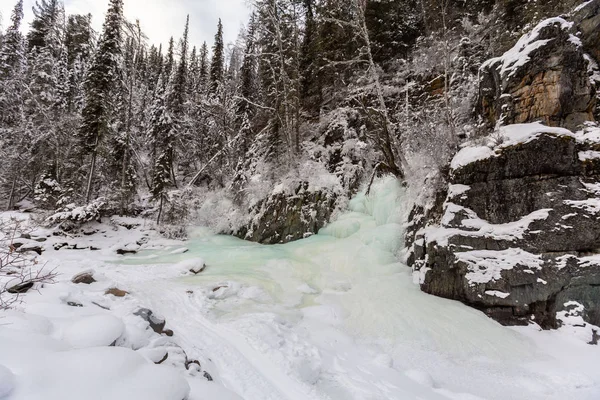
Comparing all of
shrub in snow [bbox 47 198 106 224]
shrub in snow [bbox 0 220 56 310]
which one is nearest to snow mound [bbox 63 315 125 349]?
shrub in snow [bbox 0 220 56 310]

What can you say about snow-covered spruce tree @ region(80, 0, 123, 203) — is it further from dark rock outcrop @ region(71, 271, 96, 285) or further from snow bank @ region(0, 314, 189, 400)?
snow bank @ region(0, 314, 189, 400)

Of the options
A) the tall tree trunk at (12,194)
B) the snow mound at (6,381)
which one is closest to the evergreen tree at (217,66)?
the tall tree trunk at (12,194)

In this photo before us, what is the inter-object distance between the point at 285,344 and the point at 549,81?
7834 millimetres

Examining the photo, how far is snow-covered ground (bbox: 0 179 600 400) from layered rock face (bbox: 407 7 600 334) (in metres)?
0.55

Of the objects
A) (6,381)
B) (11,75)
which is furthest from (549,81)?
(11,75)

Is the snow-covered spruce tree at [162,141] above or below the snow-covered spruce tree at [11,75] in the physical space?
below

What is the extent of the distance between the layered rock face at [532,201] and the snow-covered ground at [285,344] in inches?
21.7

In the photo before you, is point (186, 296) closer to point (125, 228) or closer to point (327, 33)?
point (125, 228)

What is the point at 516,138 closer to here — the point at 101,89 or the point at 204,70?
the point at 101,89

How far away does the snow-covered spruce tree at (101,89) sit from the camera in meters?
18.1

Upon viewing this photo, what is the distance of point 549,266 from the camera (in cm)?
509

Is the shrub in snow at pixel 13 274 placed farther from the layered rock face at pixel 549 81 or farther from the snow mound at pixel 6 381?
the layered rock face at pixel 549 81

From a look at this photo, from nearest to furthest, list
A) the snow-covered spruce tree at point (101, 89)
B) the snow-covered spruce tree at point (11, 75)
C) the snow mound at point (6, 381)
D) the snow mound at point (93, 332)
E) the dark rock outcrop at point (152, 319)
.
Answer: the snow mound at point (6, 381)
the snow mound at point (93, 332)
the dark rock outcrop at point (152, 319)
the snow-covered spruce tree at point (101, 89)
the snow-covered spruce tree at point (11, 75)

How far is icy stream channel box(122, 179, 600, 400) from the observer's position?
3.79m
